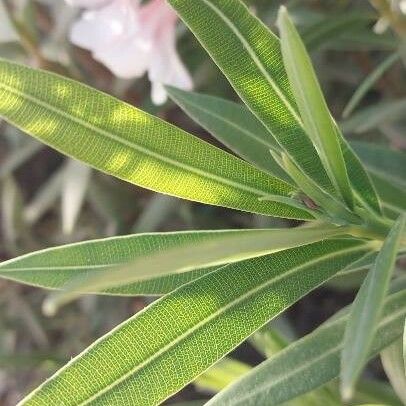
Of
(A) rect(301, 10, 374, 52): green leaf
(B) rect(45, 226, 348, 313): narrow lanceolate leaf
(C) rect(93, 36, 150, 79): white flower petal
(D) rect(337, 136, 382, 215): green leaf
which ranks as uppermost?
(A) rect(301, 10, 374, 52): green leaf

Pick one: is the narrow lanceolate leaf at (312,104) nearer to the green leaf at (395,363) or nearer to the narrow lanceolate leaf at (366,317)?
the narrow lanceolate leaf at (366,317)

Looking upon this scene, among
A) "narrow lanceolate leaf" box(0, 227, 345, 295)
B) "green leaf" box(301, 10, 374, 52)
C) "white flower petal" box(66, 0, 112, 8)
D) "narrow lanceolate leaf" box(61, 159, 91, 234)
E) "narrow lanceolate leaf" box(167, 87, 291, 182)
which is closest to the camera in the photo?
"narrow lanceolate leaf" box(0, 227, 345, 295)

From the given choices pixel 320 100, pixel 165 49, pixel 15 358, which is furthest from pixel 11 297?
pixel 320 100

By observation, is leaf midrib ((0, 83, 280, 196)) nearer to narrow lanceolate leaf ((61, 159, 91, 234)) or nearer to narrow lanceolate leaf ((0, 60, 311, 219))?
narrow lanceolate leaf ((0, 60, 311, 219))

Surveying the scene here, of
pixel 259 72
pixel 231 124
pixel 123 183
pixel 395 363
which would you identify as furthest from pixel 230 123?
pixel 123 183

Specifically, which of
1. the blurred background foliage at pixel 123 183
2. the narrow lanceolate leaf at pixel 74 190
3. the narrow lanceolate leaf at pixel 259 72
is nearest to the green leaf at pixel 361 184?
the narrow lanceolate leaf at pixel 259 72

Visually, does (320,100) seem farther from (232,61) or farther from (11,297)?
(11,297)

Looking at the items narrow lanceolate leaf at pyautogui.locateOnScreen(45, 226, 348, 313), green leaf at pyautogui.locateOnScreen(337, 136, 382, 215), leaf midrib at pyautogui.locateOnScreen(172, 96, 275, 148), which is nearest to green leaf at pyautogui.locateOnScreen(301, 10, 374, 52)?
leaf midrib at pyautogui.locateOnScreen(172, 96, 275, 148)
